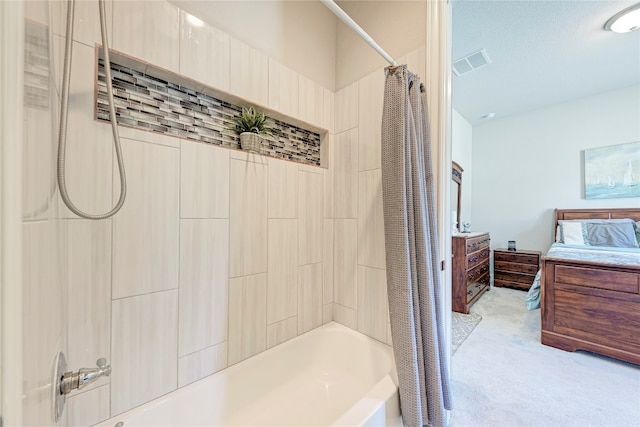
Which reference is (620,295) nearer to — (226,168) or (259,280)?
(259,280)

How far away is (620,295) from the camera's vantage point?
6.34 ft

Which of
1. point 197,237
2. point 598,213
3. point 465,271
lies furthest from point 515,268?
point 197,237

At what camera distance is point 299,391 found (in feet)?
4.77

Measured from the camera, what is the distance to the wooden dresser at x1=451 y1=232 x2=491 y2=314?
2830 millimetres

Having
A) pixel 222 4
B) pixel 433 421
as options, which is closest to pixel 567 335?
pixel 433 421

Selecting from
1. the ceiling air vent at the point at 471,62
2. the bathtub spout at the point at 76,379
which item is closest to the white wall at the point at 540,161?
the ceiling air vent at the point at 471,62

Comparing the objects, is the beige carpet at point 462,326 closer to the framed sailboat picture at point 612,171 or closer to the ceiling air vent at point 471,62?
the framed sailboat picture at point 612,171

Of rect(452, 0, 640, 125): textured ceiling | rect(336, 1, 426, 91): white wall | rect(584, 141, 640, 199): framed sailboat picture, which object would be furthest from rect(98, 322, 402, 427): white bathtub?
rect(584, 141, 640, 199): framed sailboat picture

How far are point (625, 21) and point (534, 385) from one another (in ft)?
9.89

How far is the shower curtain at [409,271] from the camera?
1051mm

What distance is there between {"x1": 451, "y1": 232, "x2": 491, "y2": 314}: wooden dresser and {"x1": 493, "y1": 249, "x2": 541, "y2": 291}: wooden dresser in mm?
946

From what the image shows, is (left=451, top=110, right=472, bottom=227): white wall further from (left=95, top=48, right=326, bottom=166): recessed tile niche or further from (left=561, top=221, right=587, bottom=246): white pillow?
(left=95, top=48, right=326, bottom=166): recessed tile niche

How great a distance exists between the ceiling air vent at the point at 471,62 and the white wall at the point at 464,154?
1198mm

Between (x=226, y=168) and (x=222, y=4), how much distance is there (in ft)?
2.79
